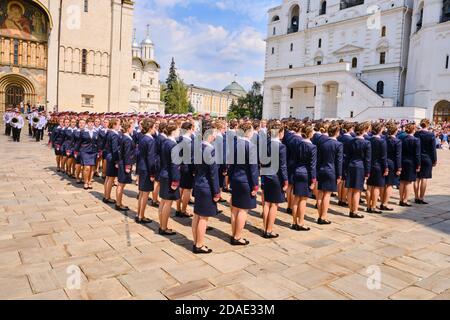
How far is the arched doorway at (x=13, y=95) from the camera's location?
29867mm

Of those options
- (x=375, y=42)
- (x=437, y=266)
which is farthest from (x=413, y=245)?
(x=375, y=42)

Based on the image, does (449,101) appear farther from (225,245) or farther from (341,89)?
(225,245)

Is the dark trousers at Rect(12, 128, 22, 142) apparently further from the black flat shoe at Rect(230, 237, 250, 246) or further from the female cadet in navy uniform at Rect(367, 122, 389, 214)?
the female cadet in navy uniform at Rect(367, 122, 389, 214)

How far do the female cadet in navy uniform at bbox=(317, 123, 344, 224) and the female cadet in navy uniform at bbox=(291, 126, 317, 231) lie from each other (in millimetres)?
514

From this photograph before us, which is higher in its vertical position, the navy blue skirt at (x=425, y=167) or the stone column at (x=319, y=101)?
the stone column at (x=319, y=101)

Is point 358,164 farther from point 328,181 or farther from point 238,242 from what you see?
point 238,242

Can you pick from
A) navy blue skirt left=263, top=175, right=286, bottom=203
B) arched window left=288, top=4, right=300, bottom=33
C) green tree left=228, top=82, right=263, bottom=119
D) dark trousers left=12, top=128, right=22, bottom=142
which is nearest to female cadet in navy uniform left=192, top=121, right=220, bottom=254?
navy blue skirt left=263, top=175, right=286, bottom=203

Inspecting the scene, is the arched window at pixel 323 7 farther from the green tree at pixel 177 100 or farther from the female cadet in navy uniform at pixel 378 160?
the female cadet in navy uniform at pixel 378 160

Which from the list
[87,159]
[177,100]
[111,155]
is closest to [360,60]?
[177,100]

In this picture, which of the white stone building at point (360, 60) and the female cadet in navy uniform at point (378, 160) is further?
the white stone building at point (360, 60)

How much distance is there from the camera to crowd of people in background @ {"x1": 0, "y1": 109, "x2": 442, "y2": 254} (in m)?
5.73

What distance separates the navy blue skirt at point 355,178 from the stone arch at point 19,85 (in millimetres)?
30199

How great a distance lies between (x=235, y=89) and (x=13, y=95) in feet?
339

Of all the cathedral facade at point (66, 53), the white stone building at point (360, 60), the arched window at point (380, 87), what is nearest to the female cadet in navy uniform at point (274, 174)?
the white stone building at point (360, 60)
